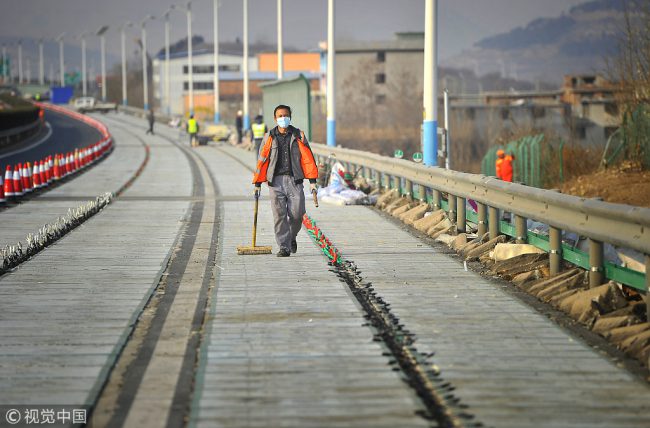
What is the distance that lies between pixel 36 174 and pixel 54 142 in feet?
144

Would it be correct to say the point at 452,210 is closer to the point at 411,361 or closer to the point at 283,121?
the point at 283,121

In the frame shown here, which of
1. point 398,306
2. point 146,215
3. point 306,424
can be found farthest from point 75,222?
point 306,424

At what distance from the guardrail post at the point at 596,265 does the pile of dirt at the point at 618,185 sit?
13246 mm

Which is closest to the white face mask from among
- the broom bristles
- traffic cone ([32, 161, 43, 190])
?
the broom bristles

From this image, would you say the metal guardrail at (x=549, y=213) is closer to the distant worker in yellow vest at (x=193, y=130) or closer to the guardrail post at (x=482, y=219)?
the guardrail post at (x=482, y=219)

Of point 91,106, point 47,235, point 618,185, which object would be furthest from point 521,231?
point 91,106

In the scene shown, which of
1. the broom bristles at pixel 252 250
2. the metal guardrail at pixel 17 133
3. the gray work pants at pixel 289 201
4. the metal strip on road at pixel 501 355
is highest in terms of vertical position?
the gray work pants at pixel 289 201

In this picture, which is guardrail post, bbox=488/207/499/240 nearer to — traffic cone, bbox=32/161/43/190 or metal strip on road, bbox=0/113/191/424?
metal strip on road, bbox=0/113/191/424

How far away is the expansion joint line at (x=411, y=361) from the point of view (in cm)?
732

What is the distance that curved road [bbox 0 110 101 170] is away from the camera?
55.7 metres

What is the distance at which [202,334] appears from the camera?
9.93m

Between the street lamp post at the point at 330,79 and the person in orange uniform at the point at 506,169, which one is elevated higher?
the street lamp post at the point at 330,79

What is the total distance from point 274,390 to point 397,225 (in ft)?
41.7

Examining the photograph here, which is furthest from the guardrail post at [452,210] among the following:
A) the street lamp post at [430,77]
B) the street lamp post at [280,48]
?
the street lamp post at [280,48]
